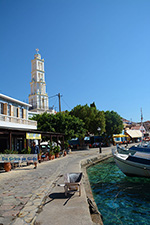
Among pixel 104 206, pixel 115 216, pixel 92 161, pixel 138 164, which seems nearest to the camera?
pixel 115 216

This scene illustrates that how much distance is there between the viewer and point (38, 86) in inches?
2611

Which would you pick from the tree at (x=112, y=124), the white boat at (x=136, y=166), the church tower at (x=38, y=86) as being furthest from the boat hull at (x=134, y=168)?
the church tower at (x=38, y=86)

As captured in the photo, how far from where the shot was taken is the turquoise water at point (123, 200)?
6286mm

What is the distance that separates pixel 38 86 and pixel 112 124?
3341 cm

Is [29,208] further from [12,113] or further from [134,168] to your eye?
[12,113]

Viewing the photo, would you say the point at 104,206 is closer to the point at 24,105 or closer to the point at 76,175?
the point at 76,175

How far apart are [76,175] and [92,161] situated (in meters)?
12.7

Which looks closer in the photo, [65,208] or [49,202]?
[65,208]

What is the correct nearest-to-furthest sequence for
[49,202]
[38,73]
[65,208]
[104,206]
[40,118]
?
1. [65,208]
2. [49,202]
3. [104,206]
4. [40,118]
5. [38,73]

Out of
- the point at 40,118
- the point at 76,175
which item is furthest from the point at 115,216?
Result: the point at 40,118

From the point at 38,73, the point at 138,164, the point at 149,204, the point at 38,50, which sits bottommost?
the point at 149,204

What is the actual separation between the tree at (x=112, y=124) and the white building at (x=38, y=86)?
25.0 meters

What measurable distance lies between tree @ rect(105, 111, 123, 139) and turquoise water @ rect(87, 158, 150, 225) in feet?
108

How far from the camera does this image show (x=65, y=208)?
16.4ft
